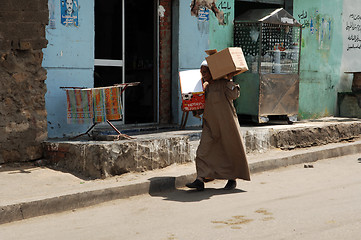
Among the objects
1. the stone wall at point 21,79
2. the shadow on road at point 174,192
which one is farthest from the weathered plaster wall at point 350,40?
the stone wall at point 21,79

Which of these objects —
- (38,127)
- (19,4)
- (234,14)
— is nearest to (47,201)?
(38,127)

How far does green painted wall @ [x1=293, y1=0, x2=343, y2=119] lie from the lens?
12.0 metres

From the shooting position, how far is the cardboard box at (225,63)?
6.28 m

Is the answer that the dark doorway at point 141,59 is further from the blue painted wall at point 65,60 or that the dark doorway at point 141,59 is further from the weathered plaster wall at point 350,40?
the weathered plaster wall at point 350,40

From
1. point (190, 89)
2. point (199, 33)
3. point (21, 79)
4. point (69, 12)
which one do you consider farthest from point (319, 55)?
point (21, 79)

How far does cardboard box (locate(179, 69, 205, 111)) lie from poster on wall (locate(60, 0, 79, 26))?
1823 mm

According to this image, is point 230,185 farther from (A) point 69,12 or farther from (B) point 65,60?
(A) point 69,12

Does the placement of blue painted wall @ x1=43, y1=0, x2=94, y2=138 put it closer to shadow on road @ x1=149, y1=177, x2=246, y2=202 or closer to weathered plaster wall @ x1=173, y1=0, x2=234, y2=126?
weathered plaster wall @ x1=173, y1=0, x2=234, y2=126

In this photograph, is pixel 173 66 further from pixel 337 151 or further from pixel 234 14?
pixel 337 151

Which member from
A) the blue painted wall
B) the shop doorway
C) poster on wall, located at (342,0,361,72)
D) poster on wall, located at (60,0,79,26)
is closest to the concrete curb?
the blue painted wall

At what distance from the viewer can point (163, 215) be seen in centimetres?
530

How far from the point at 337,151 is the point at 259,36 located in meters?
2.54

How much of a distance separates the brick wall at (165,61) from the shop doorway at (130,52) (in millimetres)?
93

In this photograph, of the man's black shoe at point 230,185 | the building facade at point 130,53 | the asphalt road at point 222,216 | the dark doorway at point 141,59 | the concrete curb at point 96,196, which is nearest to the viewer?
the asphalt road at point 222,216
